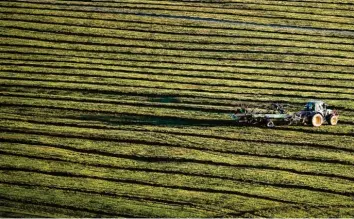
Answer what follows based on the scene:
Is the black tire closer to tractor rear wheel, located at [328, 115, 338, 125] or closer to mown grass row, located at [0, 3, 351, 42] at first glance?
tractor rear wheel, located at [328, 115, 338, 125]

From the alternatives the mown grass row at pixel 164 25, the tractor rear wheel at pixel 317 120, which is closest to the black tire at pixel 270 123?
the tractor rear wheel at pixel 317 120

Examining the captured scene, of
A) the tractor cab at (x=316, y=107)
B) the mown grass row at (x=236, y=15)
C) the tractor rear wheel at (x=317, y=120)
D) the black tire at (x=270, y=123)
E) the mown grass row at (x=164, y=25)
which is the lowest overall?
the black tire at (x=270, y=123)

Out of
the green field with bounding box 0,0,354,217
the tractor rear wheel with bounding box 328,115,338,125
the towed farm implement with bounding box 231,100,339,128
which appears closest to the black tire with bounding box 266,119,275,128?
the towed farm implement with bounding box 231,100,339,128

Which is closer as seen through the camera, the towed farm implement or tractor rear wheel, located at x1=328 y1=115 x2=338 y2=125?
the towed farm implement

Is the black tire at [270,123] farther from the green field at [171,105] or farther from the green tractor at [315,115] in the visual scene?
the green tractor at [315,115]

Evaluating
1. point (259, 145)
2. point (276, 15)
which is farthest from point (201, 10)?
point (259, 145)

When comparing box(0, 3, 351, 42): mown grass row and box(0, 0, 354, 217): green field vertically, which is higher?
box(0, 3, 351, 42): mown grass row

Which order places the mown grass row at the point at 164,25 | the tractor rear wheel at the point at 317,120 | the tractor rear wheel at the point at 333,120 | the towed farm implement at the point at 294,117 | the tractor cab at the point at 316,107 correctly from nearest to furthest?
the towed farm implement at the point at 294,117
the tractor rear wheel at the point at 317,120
the tractor cab at the point at 316,107
the tractor rear wheel at the point at 333,120
the mown grass row at the point at 164,25

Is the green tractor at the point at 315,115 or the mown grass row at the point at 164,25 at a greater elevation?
the mown grass row at the point at 164,25
